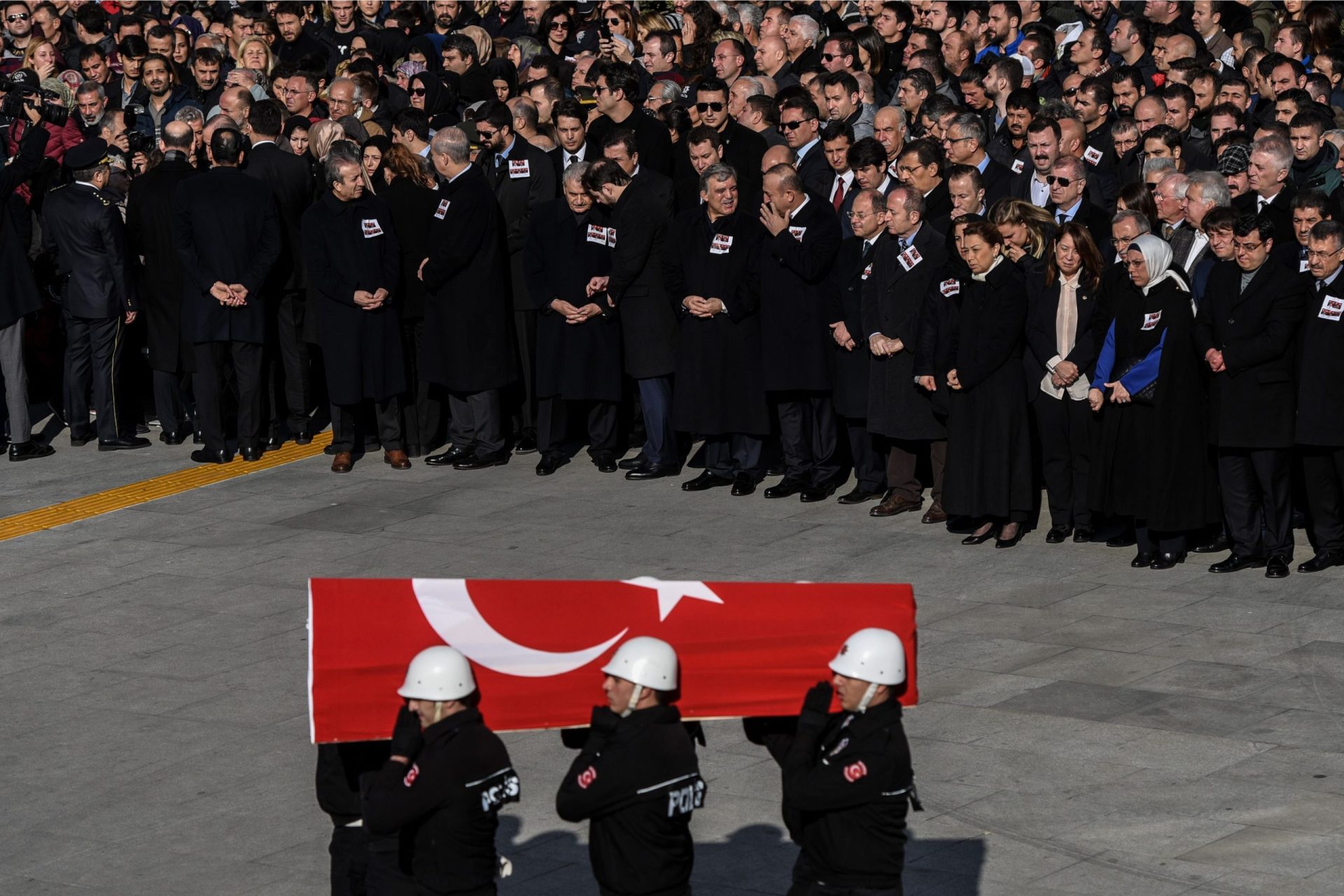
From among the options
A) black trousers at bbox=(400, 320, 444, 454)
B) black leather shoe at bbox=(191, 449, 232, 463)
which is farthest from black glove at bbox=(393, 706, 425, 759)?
black leather shoe at bbox=(191, 449, 232, 463)

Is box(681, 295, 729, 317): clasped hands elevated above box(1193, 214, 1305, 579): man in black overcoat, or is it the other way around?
box(681, 295, 729, 317): clasped hands

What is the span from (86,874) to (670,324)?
700 cm

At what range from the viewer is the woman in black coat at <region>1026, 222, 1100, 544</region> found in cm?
1290

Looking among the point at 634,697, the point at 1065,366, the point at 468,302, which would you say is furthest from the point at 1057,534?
the point at 634,697

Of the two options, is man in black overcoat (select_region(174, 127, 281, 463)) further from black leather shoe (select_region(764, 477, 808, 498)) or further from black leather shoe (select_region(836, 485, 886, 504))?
black leather shoe (select_region(836, 485, 886, 504))

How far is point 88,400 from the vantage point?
1719 cm

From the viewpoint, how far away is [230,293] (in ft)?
52.0

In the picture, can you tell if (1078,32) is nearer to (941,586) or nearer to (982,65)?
(982,65)

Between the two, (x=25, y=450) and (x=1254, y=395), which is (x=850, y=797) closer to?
(x=1254, y=395)

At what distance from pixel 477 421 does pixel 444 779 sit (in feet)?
29.0

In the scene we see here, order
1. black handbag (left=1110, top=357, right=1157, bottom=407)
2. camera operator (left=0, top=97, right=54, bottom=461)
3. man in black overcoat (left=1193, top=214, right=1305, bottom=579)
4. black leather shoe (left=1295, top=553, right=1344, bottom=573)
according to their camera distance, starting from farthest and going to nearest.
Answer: camera operator (left=0, top=97, right=54, bottom=461)
black handbag (left=1110, top=357, right=1157, bottom=407)
black leather shoe (left=1295, top=553, right=1344, bottom=573)
man in black overcoat (left=1193, top=214, right=1305, bottom=579)

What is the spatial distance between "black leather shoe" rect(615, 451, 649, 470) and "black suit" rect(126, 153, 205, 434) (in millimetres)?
3419

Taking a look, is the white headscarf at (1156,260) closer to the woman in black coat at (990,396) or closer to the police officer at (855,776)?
the woman in black coat at (990,396)

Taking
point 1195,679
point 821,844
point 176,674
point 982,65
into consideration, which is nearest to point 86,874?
point 176,674
